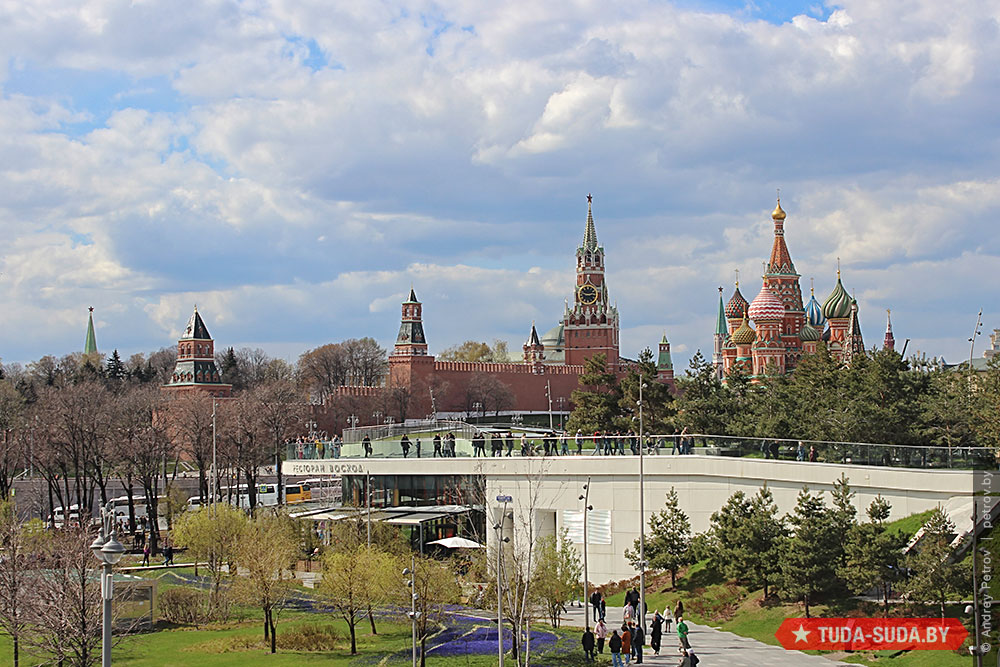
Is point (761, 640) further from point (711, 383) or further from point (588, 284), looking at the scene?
point (588, 284)

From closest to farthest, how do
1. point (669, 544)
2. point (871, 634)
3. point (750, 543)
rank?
1. point (871, 634)
2. point (750, 543)
3. point (669, 544)

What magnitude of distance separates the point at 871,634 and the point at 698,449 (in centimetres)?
1244

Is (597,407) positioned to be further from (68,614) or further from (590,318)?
(590,318)

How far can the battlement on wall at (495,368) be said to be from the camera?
120188 mm

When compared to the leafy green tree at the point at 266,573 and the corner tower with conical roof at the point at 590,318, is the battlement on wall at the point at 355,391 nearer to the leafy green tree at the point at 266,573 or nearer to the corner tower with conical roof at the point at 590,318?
the corner tower with conical roof at the point at 590,318

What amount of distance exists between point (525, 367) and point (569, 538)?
8644 cm

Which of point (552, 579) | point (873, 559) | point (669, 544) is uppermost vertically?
point (873, 559)

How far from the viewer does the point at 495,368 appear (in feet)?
407

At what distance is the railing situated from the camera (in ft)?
104

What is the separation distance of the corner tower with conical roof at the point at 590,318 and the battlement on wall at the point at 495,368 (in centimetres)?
901

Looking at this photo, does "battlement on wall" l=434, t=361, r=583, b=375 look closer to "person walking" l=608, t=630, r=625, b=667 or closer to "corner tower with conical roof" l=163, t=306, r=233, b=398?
"corner tower with conical roof" l=163, t=306, r=233, b=398

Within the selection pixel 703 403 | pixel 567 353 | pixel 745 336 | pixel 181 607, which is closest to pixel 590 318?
pixel 567 353

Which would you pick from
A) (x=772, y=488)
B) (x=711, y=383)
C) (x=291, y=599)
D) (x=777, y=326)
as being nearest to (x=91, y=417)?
(x=291, y=599)

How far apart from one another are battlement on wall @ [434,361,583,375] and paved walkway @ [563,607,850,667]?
90.0m
